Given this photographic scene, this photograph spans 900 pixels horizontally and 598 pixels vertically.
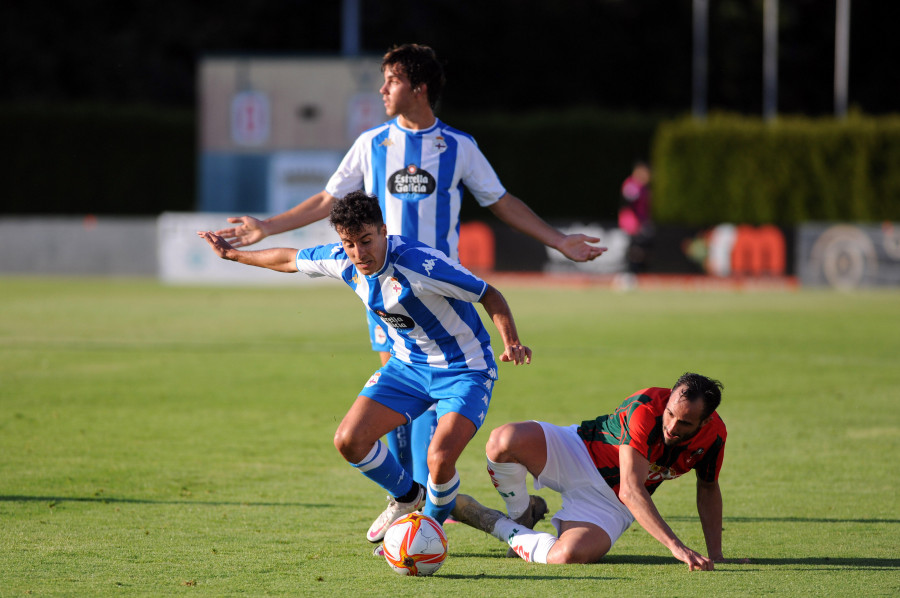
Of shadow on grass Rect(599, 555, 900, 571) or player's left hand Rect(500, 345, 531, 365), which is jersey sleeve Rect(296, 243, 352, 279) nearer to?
player's left hand Rect(500, 345, 531, 365)

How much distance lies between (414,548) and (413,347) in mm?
1035

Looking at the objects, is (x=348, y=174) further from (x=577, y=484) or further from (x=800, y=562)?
(x=800, y=562)

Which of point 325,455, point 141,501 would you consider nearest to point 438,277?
point 141,501

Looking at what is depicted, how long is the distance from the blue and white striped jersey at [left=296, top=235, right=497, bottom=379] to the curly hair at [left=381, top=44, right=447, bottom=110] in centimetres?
95

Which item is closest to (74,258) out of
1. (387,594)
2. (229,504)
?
(229,504)

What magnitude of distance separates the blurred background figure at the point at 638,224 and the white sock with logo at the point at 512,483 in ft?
54.0

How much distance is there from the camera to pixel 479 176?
20.3 feet

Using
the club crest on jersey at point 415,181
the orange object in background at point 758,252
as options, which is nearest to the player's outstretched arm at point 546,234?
the club crest on jersey at point 415,181

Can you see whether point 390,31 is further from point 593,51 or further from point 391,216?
point 391,216

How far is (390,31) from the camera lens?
37875 mm

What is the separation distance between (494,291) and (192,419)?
3941mm

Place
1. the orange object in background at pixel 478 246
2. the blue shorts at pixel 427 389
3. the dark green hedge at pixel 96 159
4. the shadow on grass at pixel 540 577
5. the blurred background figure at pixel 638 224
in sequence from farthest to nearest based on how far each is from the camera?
1. the dark green hedge at pixel 96 159
2. the orange object in background at pixel 478 246
3. the blurred background figure at pixel 638 224
4. the blue shorts at pixel 427 389
5. the shadow on grass at pixel 540 577

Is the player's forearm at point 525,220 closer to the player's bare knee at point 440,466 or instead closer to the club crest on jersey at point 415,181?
the club crest on jersey at point 415,181

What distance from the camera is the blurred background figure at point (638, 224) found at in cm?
2155
